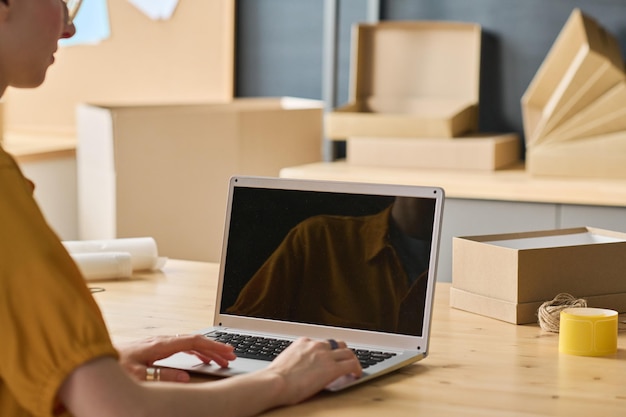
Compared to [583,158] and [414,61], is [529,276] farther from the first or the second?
[414,61]

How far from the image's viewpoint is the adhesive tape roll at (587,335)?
1.43 metres

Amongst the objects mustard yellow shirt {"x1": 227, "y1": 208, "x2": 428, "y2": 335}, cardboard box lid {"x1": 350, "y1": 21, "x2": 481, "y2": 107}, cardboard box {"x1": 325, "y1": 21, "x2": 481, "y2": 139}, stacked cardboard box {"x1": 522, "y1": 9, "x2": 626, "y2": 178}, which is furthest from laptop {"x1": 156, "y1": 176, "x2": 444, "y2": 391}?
cardboard box lid {"x1": 350, "y1": 21, "x2": 481, "y2": 107}

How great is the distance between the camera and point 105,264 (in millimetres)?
1942

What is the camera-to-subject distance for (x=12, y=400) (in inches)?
37.6

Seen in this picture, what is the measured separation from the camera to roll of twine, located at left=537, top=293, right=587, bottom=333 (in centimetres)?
155

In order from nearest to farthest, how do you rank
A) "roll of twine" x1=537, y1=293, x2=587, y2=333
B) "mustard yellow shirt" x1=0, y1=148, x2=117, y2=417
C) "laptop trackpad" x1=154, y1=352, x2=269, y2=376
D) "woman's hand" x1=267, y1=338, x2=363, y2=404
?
1. "mustard yellow shirt" x1=0, y1=148, x2=117, y2=417
2. "woman's hand" x1=267, y1=338, x2=363, y2=404
3. "laptop trackpad" x1=154, y1=352, x2=269, y2=376
4. "roll of twine" x1=537, y1=293, x2=587, y2=333

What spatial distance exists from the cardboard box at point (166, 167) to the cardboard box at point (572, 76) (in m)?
0.77

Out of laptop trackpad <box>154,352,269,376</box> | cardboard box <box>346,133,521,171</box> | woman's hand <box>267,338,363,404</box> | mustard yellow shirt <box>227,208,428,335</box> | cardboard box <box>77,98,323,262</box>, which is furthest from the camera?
cardboard box <box>346,133,521,171</box>

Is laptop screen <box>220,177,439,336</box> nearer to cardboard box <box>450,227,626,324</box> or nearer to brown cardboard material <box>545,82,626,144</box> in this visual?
cardboard box <box>450,227,626,324</box>

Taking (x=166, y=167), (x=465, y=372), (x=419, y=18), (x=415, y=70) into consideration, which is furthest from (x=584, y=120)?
(x=465, y=372)

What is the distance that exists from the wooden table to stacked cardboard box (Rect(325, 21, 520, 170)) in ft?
3.72

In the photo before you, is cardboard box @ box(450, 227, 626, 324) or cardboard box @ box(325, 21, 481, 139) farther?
cardboard box @ box(325, 21, 481, 139)

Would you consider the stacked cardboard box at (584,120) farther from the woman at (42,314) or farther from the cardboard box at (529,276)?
the woman at (42,314)

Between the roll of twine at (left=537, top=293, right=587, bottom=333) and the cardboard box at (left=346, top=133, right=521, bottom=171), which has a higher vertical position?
the cardboard box at (left=346, top=133, right=521, bottom=171)
